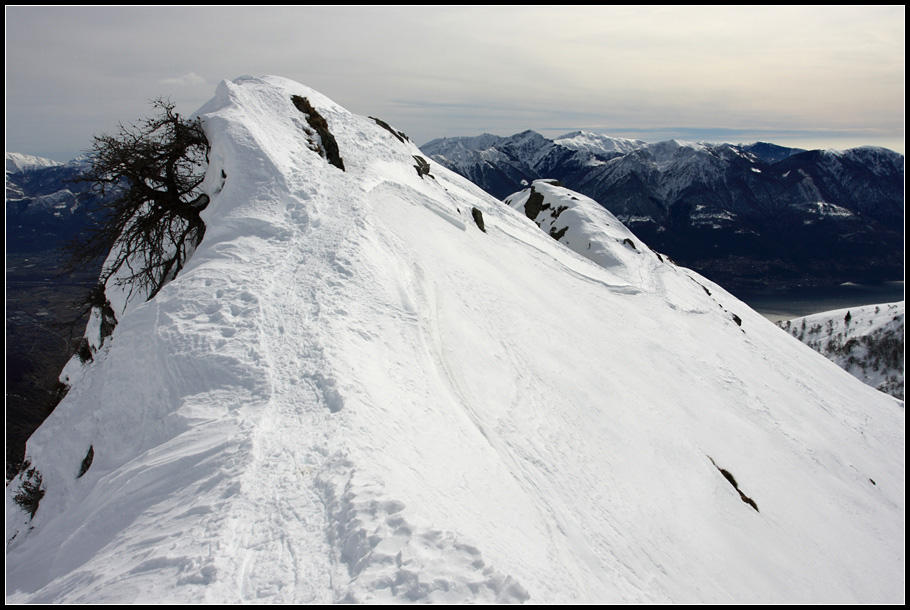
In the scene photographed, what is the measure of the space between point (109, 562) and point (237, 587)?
2244 millimetres

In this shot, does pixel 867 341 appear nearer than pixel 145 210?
No

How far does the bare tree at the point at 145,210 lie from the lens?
15812 millimetres

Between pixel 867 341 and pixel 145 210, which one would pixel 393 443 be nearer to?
pixel 145 210

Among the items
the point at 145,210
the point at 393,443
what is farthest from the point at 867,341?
the point at 145,210

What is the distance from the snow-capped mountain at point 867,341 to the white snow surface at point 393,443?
521 ft

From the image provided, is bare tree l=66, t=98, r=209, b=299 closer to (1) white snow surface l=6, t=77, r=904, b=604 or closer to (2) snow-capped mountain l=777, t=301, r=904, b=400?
(1) white snow surface l=6, t=77, r=904, b=604

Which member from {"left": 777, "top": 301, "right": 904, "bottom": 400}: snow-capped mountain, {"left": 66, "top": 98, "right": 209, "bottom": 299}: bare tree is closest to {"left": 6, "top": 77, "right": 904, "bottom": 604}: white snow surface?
{"left": 66, "top": 98, "right": 209, "bottom": 299}: bare tree

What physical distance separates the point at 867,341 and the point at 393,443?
667ft

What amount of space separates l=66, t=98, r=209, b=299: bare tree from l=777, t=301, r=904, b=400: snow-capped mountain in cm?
18130

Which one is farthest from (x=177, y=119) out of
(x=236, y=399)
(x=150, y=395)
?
(x=236, y=399)

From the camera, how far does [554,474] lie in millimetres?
11969

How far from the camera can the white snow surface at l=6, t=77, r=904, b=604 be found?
22.0ft

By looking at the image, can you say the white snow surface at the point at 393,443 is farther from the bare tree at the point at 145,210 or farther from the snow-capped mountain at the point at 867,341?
the snow-capped mountain at the point at 867,341

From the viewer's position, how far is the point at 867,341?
152 meters
